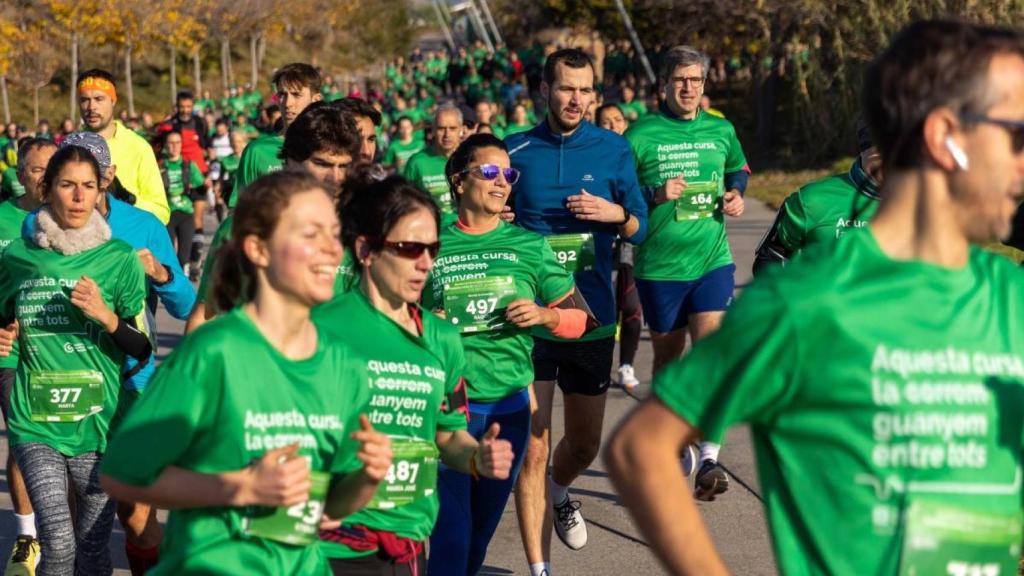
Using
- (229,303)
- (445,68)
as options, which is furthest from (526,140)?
(445,68)

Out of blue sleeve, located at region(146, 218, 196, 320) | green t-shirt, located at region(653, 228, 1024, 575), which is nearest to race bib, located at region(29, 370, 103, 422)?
blue sleeve, located at region(146, 218, 196, 320)

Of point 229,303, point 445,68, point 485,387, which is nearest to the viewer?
point 229,303

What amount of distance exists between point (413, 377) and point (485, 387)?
157 cm

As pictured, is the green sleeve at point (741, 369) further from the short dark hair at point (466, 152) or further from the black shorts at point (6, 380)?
the black shorts at point (6, 380)

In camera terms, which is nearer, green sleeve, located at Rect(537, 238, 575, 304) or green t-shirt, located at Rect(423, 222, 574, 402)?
green t-shirt, located at Rect(423, 222, 574, 402)

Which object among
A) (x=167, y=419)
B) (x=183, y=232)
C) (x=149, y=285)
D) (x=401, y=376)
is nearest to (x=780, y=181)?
(x=183, y=232)

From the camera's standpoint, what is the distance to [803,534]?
2.55m

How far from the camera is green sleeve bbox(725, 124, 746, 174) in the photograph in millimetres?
8812

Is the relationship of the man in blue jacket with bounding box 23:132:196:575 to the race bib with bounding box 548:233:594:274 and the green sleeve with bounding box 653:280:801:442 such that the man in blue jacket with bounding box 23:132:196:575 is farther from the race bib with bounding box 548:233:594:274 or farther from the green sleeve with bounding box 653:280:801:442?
the green sleeve with bounding box 653:280:801:442

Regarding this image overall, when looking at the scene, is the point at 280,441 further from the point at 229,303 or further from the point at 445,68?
the point at 445,68

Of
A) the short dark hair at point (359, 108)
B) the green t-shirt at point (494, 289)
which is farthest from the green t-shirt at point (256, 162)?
the green t-shirt at point (494, 289)

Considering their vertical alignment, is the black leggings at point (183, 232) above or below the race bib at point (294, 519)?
below

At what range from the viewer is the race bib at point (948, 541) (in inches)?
97.4

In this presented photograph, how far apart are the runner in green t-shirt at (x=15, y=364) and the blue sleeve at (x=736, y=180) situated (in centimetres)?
355
